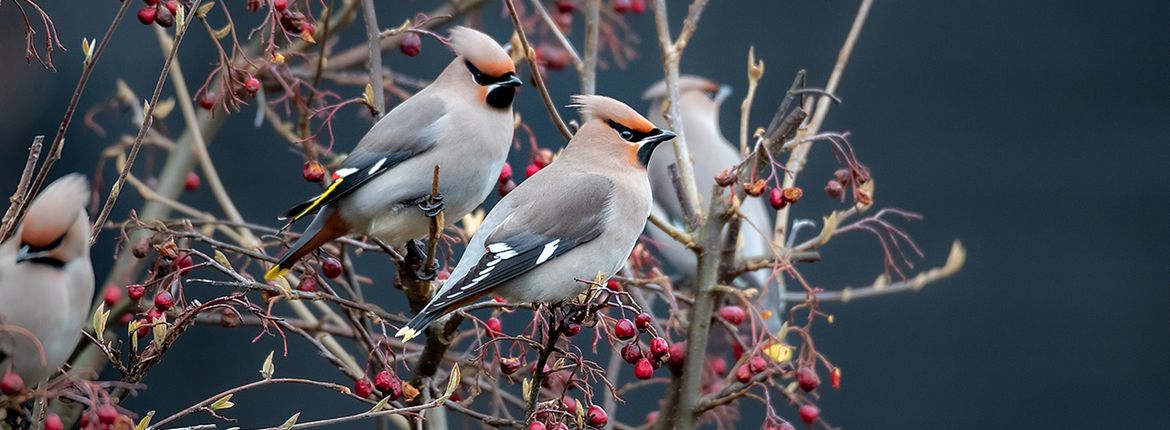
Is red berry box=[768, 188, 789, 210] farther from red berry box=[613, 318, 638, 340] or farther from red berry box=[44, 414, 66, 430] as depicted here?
red berry box=[44, 414, 66, 430]

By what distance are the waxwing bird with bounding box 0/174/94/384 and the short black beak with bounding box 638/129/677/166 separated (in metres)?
1.00

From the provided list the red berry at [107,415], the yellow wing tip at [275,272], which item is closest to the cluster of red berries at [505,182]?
the yellow wing tip at [275,272]

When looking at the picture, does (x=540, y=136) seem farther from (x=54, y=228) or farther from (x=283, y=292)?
(x=54, y=228)

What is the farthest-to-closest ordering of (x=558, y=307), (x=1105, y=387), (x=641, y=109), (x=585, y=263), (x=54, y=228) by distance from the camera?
(x=641, y=109), (x=1105, y=387), (x=585, y=263), (x=558, y=307), (x=54, y=228)

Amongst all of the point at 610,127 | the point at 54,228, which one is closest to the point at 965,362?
the point at 610,127

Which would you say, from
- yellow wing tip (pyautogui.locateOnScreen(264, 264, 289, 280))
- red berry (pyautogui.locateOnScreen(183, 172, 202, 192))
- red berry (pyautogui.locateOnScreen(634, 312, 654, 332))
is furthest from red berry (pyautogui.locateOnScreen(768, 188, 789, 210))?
red berry (pyautogui.locateOnScreen(183, 172, 202, 192))

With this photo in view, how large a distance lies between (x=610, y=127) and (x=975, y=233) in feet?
7.34

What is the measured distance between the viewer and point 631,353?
6.63 ft

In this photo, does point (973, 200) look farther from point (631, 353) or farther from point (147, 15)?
point (147, 15)

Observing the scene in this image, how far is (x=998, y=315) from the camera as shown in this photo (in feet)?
14.2

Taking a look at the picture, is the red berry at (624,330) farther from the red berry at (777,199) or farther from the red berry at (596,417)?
the red berry at (777,199)

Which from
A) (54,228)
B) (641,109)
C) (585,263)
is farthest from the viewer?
(641,109)

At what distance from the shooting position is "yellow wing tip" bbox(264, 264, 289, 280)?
224 cm

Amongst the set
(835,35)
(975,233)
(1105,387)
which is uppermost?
(835,35)
